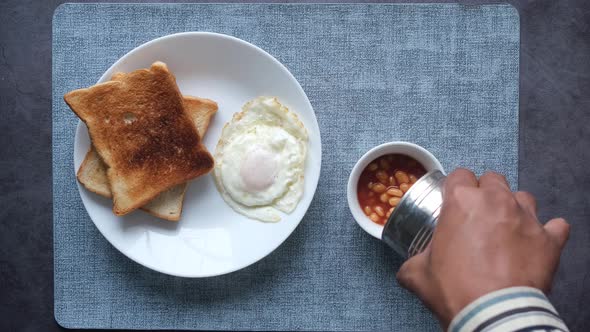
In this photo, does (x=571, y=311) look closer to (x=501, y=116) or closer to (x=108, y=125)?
(x=501, y=116)

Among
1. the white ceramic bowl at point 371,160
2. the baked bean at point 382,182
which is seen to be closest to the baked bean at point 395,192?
the baked bean at point 382,182

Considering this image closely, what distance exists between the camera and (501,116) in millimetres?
1911

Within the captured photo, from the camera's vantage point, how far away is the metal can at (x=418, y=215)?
1.54m

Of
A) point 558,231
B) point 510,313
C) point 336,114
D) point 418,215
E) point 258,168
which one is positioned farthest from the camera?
point 336,114

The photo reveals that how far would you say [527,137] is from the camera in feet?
6.39

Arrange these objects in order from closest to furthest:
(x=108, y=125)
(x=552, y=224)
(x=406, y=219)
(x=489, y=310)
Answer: (x=489, y=310)
(x=552, y=224)
(x=406, y=219)
(x=108, y=125)

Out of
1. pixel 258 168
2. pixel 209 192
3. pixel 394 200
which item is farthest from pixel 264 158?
pixel 394 200

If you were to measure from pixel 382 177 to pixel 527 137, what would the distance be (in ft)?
1.97

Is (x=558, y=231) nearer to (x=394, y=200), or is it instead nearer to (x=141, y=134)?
(x=394, y=200)

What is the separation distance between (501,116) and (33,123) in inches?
68.0

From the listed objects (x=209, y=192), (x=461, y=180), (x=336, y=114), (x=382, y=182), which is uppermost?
(x=461, y=180)

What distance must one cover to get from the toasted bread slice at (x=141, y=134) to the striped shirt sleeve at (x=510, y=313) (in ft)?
3.14

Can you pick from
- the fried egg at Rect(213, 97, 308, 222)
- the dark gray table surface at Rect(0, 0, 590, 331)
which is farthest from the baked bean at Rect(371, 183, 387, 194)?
the dark gray table surface at Rect(0, 0, 590, 331)

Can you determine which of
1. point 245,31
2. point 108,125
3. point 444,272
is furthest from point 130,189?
point 444,272
